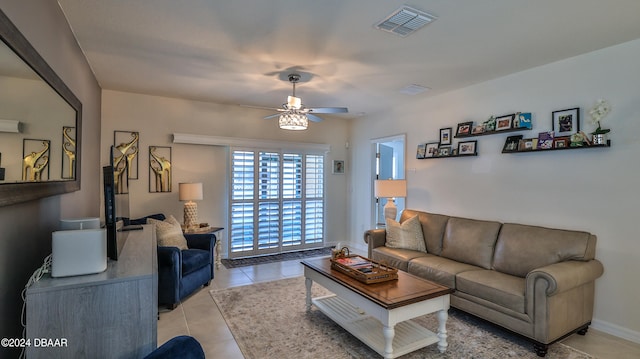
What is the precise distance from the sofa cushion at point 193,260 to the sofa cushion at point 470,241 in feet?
9.77

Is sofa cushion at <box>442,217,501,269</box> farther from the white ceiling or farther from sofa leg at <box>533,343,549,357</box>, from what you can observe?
the white ceiling

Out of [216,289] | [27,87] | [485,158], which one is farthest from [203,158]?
[485,158]

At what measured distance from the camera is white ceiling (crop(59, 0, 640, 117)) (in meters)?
2.26

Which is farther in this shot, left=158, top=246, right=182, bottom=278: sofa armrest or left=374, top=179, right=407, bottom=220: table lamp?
left=374, top=179, right=407, bottom=220: table lamp

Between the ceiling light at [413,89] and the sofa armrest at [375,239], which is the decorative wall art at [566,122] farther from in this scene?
the sofa armrest at [375,239]

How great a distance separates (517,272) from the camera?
10.2 feet

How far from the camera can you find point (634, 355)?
2.52 metres

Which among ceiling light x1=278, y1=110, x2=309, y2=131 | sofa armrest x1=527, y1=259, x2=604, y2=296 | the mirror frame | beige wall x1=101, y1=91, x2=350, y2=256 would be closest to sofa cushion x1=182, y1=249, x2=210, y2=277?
beige wall x1=101, y1=91, x2=350, y2=256

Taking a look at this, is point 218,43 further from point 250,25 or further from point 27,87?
point 27,87

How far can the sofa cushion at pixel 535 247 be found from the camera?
2.84 m

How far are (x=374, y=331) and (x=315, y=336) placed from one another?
529 millimetres

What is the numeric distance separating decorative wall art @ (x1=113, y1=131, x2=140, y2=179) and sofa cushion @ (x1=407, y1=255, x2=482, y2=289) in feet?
13.6

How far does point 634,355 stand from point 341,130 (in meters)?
5.09

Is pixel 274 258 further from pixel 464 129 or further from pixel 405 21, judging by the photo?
pixel 405 21
